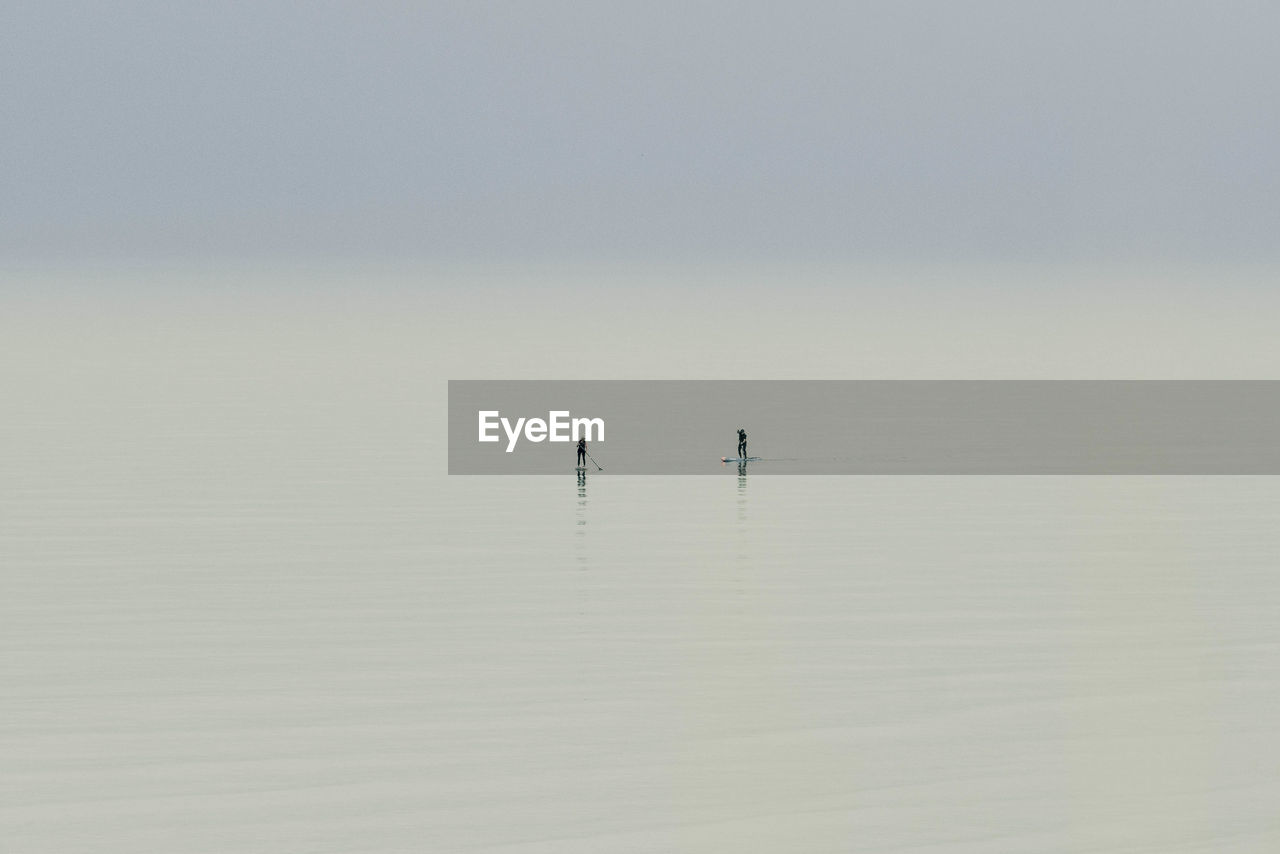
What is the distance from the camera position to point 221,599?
134 feet

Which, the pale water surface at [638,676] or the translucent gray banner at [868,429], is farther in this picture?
the translucent gray banner at [868,429]

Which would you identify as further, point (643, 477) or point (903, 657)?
point (643, 477)

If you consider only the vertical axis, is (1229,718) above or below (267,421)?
below

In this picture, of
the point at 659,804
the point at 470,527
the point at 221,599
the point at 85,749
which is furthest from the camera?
the point at 470,527

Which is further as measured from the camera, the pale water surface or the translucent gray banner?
the translucent gray banner

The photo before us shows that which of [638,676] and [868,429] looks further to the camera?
[868,429]

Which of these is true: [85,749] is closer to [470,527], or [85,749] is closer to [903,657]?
[903,657]

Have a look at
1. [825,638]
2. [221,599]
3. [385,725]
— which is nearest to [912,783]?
[385,725]

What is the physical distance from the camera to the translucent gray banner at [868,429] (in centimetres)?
8131

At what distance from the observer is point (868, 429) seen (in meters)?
110

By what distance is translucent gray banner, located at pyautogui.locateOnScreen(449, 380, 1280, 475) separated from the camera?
81.3 metres

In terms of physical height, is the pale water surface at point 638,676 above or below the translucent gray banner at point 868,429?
below

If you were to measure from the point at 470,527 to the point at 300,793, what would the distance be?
103 feet

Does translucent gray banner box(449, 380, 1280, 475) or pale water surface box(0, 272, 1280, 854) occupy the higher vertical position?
translucent gray banner box(449, 380, 1280, 475)
